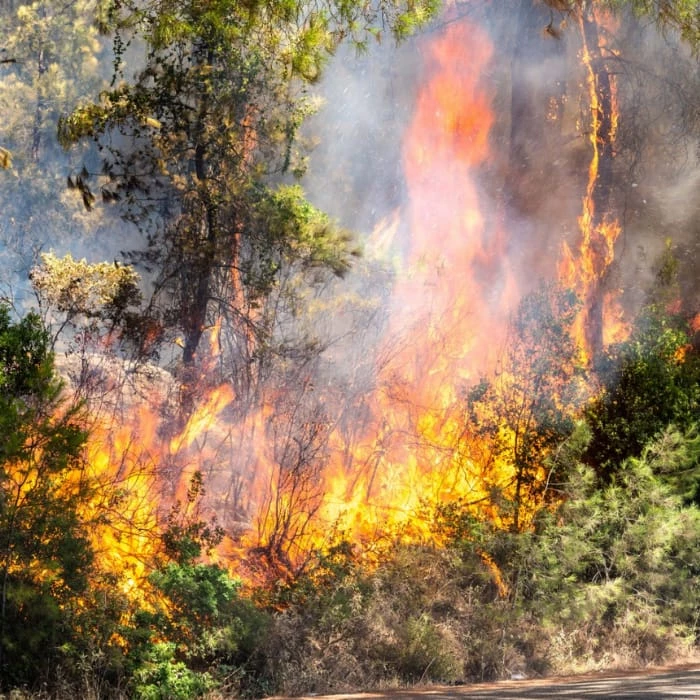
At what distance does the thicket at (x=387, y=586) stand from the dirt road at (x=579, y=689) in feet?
2.68

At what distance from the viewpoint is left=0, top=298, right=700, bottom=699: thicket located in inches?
416

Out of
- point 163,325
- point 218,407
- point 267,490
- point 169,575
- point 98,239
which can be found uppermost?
point 98,239

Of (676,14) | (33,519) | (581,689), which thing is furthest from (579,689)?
(676,14)

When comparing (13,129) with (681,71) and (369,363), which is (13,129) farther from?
(681,71)

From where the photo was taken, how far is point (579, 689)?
423 inches

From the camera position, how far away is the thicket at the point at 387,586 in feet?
34.7

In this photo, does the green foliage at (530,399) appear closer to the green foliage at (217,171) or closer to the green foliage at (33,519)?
the green foliage at (217,171)

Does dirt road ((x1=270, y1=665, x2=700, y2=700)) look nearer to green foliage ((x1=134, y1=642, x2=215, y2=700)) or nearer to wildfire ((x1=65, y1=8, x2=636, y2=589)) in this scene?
green foliage ((x1=134, y1=642, x2=215, y2=700))

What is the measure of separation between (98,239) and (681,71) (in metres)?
9.56

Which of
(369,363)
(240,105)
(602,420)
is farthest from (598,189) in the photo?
(240,105)

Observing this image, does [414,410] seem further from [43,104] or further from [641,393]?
[43,104]

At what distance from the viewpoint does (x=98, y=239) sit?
1403 centimetres

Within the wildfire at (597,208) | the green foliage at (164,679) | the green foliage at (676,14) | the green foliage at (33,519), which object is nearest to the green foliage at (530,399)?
the wildfire at (597,208)

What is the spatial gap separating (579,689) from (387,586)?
3.53 metres
